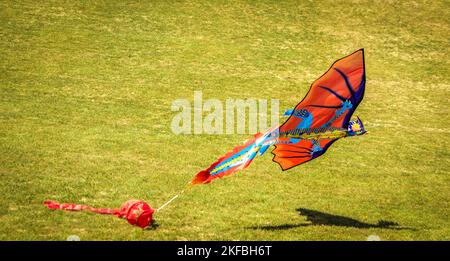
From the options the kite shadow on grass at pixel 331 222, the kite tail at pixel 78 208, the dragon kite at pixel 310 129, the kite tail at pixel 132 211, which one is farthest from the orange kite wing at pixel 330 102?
the kite tail at pixel 78 208

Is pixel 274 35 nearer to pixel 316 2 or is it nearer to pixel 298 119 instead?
pixel 316 2

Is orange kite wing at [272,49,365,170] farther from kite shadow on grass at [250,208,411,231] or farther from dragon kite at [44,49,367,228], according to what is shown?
kite shadow on grass at [250,208,411,231]

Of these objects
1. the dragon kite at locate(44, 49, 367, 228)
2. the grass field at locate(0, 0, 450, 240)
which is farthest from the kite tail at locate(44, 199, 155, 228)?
the grass field at locate(0, 0, 450, 240)

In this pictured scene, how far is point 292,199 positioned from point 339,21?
18042mm

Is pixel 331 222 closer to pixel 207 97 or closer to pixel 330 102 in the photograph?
pixel 330 102

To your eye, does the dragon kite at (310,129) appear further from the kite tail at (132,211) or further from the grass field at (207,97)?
the grass field at (207,97)

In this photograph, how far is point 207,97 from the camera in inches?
715

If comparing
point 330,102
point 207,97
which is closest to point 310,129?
point 330,102

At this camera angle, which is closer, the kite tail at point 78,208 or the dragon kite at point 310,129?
the dragon kite at point 310,129

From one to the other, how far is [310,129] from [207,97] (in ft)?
32.2

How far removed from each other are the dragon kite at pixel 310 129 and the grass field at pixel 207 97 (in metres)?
0.48

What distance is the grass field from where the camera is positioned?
30.6 feet

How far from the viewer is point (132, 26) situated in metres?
23.9

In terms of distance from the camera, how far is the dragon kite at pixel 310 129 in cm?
829
